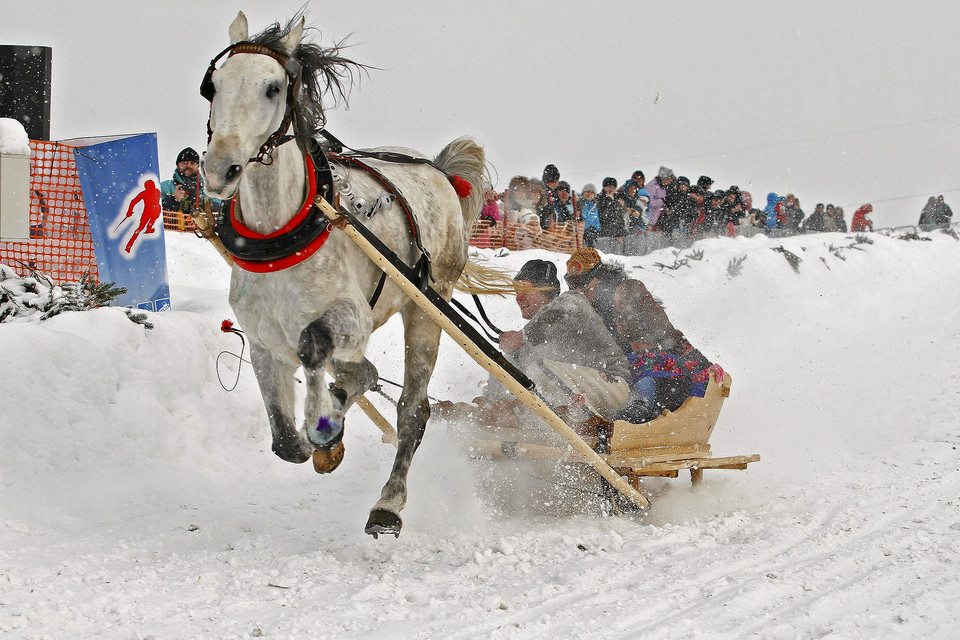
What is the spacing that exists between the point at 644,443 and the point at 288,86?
2631mm

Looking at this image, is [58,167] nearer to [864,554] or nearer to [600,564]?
[600,564]

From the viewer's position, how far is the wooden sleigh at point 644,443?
4.22 m

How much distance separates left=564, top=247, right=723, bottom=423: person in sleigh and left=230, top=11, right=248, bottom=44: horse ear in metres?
2.82

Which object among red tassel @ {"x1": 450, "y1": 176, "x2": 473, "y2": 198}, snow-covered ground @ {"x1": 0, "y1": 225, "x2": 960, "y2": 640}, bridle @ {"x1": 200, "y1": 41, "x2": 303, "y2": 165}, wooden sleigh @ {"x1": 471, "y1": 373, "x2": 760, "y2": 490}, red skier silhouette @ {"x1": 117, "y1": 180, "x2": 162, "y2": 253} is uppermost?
bridle @ {"x1": 200, "y1": 41, "x2": 303, "y2": 165}

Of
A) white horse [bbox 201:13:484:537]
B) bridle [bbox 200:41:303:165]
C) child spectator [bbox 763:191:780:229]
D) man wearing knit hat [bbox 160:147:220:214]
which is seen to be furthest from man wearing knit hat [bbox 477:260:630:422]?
child spectator [bbox 763:191:780:229]

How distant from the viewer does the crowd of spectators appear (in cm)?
1215

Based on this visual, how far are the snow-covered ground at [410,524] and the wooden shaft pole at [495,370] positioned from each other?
27 cm

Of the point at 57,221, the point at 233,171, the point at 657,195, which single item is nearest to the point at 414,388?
the point at 233,171

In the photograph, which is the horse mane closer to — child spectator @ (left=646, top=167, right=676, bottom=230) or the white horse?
the white horse

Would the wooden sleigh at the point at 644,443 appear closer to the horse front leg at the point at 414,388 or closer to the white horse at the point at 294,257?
the horse front leg at the point at 414,388

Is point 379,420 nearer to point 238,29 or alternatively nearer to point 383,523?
point 383,523

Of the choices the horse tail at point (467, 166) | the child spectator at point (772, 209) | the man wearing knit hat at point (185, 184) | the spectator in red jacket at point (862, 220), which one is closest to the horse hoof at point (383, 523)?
the horse tail at point (467, 166)

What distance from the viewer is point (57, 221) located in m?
6.48

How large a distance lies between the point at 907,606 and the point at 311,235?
2.52 metres
